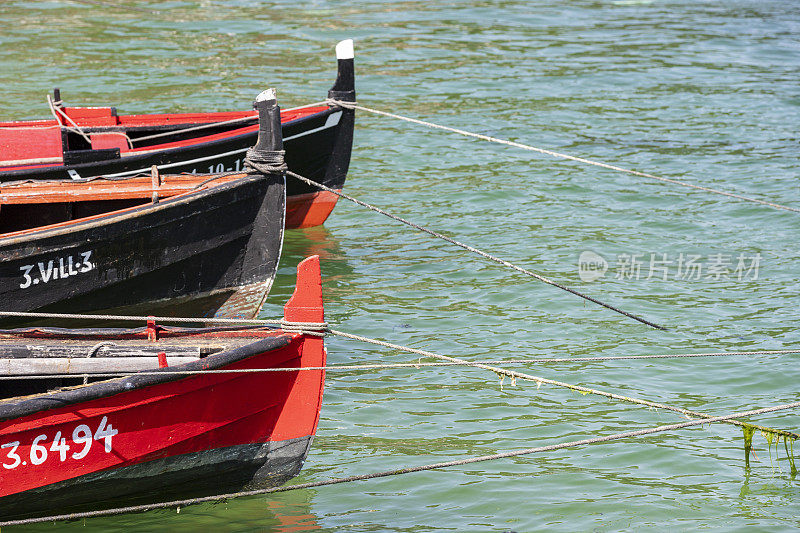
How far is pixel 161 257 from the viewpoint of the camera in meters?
8.23

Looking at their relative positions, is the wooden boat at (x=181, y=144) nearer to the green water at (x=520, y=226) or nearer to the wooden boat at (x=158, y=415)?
the green water at (x=520, y=226)

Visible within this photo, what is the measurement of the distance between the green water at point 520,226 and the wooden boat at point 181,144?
2.74 ft

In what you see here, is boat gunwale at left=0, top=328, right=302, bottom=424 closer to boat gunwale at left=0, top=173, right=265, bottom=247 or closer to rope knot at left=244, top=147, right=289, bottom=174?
boat gunwale at left=0, top=173, right=265, bottom=247

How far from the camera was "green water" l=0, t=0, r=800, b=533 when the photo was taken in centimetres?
657

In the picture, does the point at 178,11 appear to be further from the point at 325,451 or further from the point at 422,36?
the point at 325,451

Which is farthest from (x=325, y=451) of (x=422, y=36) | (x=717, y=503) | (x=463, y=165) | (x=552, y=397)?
(x=422, y=36)

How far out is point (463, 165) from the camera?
46.8 ft

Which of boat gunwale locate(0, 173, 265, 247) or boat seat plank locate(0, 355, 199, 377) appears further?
boat gunwale locate(0, 173, 265, 247)

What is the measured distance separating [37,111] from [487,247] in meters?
7.96

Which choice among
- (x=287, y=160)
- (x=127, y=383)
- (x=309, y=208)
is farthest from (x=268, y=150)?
(x=309, y=208)

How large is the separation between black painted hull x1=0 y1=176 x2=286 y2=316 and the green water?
2.99 ft

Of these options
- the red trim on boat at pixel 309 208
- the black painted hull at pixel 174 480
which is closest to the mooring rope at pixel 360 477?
the black painted hull at pixel 174 480

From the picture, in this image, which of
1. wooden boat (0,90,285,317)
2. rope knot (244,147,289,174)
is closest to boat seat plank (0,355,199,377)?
wooden boat (0,90,285,317)

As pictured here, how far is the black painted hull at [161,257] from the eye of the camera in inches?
300
